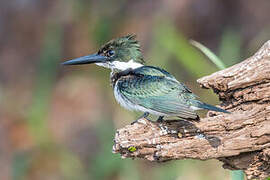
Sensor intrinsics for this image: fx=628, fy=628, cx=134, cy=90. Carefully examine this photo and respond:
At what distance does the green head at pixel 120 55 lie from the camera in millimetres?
4457

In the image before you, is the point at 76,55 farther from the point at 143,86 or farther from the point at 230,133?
the point at 230,133

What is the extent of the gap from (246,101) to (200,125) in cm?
29

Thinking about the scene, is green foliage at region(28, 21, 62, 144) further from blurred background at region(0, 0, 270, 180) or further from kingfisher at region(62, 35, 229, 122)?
kingfisher at region(62, 35, 229, 122)

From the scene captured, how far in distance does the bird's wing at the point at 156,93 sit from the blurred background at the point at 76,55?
2027 millimetres

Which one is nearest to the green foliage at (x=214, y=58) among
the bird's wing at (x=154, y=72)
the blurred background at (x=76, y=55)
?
the bird's wing at (x=154, y=72)

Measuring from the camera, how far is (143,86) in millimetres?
4074

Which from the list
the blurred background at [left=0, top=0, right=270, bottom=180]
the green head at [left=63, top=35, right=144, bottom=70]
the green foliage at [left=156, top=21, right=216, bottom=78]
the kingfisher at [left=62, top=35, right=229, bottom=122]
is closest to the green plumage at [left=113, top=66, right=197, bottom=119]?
the kingfisher at [left=62, top=35, right=229, bottom=122]

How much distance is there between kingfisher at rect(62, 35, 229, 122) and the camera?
383 centimetres

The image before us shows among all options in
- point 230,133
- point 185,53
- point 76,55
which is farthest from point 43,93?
point 230,133

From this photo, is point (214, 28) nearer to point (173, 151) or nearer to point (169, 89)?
point (169, 89)

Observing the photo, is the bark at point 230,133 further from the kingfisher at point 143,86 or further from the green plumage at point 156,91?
the green plumage at point 156,91

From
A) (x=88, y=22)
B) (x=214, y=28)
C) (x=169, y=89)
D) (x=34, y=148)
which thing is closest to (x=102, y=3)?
(x=88, y=22)

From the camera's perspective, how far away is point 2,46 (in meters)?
8.44

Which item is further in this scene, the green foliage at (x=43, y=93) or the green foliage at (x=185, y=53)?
the green foliage at (x=43, y=93)
